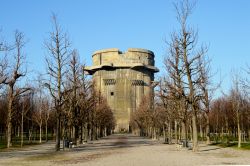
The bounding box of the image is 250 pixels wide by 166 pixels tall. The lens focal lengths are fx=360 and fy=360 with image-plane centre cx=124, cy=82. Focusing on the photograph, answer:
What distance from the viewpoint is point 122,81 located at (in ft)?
543

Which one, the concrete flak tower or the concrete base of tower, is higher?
the concrete flak tower

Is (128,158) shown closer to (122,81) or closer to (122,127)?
(122,127)

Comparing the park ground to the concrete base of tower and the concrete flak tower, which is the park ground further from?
the concrete flak tower

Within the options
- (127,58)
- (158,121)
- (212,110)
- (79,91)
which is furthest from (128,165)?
(127,58)

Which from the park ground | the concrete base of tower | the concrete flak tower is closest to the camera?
the park ground

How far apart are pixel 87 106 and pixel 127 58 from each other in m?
120

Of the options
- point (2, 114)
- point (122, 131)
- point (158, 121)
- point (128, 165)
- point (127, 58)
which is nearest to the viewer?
point (128, 165)

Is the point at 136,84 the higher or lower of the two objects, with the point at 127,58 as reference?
lower

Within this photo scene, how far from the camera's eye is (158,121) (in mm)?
62281

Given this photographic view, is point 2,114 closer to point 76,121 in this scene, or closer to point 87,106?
point 87,106

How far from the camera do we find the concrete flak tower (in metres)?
163

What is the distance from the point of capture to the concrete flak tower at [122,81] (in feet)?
535

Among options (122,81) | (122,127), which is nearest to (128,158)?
(122,127)

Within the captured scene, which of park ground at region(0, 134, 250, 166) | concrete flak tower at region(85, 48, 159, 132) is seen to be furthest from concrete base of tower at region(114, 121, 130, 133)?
park ground at region(0, 134, 250, 166)
